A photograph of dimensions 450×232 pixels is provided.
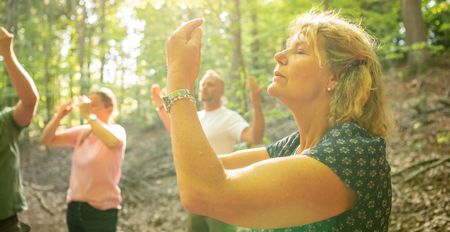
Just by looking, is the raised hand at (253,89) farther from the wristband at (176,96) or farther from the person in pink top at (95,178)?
the wristband at (176,96)

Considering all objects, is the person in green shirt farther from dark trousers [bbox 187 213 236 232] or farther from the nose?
the nose

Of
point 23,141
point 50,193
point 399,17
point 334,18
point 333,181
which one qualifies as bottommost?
point 50,193

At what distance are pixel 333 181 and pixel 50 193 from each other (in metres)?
9.10

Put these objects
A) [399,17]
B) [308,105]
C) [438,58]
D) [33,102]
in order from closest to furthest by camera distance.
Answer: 1. [308,105]
2. [33,102]
3. [438,58]
4. [399,17]

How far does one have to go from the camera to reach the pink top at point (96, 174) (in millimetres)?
3783

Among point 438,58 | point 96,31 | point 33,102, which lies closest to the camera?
point 33,102

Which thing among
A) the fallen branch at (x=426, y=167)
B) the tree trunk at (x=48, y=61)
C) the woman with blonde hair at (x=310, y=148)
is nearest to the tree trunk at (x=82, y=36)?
the tree trunk at (x=48, y=61)

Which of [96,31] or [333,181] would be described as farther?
[96,31]

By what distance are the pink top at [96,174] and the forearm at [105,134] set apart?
0.09 meters

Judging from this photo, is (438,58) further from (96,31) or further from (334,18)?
(96,31)

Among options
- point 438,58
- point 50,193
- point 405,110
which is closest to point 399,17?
point 438,58

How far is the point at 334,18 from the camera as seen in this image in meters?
1.78

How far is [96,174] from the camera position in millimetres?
3797

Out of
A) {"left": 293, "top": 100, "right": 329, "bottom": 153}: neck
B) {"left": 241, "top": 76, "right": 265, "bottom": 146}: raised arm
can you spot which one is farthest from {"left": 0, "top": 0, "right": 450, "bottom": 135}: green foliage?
{"left": 293, "top": 100, "right": 329, "bottom": 153}: neck
